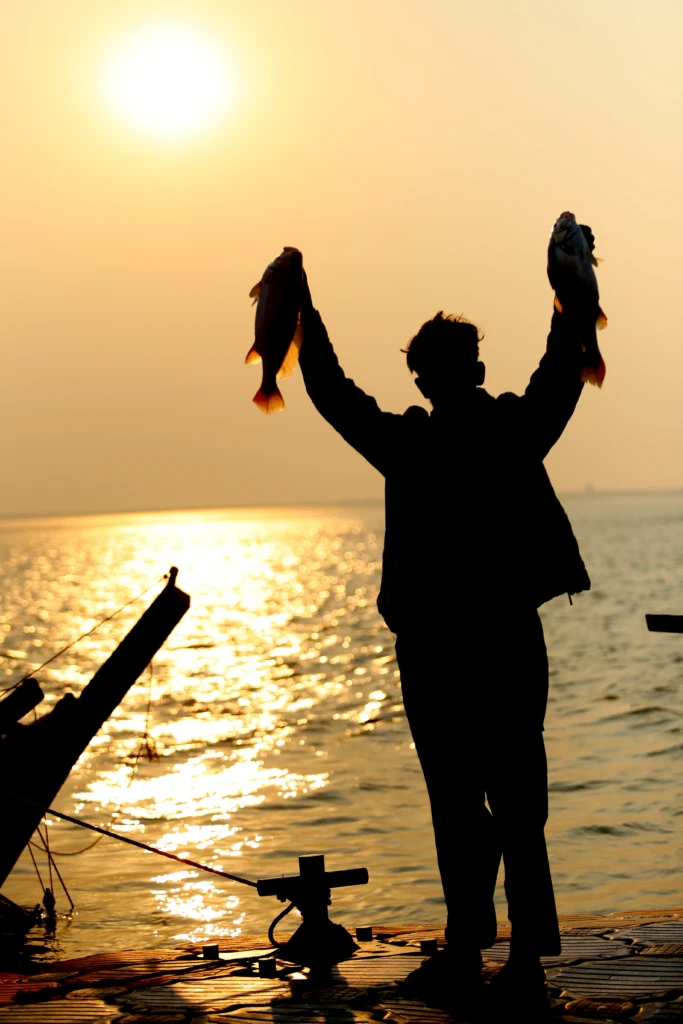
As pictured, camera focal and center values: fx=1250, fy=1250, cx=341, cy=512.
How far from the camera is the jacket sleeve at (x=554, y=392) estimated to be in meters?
4.50

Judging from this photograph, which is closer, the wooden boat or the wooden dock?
the wooden dock

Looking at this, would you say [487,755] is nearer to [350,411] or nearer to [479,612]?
[479,612]

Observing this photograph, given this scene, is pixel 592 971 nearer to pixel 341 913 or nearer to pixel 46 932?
pixel 341 913

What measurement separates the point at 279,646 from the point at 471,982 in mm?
33549

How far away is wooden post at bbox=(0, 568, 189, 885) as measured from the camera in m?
8.38

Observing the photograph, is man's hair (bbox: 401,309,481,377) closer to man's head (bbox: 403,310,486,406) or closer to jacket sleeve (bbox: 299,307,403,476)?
man's head (bbox: 403,310,486,406)

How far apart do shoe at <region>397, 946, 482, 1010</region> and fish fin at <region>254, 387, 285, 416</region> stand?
85.6 inches

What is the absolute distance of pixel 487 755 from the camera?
4516 millimetres

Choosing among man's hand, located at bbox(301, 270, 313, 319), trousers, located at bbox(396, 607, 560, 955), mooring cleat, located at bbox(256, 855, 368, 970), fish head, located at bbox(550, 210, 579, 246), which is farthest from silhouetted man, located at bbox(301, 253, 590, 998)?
mooring cleat, located at bbox(256, 855, 368, 970)

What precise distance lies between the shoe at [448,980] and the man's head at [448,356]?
2077 mm

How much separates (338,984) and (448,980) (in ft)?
1.84

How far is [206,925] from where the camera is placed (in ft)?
32.3

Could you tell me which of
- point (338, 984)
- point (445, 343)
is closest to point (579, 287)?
point (445, 343)

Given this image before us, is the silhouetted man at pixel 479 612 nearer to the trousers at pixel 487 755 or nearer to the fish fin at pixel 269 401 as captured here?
the trousers at pixel 487 755
